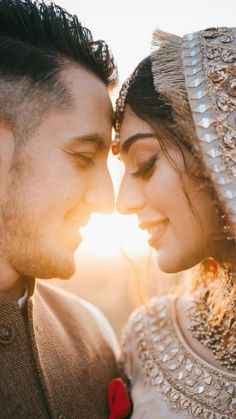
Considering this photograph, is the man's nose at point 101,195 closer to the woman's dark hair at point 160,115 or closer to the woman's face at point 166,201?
the woman's face at point 166,201

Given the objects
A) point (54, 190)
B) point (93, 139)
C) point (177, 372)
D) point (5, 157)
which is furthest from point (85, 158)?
point (177, 372)

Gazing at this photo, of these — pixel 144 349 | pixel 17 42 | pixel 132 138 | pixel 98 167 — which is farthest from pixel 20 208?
pixel 144 349

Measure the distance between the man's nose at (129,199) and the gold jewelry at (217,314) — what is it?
553mm

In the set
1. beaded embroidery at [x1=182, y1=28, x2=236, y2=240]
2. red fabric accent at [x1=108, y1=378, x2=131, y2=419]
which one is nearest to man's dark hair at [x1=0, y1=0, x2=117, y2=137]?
beaded embroidery at [x1=182, y1=28, x2=236, y2=240]

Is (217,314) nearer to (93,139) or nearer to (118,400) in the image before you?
(118,400)

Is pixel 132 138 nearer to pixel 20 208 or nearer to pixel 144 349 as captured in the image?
pixel 20 208

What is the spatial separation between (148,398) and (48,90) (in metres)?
1.57

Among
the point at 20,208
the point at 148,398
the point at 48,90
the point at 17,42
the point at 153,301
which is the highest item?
the point at 17,42

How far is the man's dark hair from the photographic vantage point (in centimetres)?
226

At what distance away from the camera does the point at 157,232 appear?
232cm

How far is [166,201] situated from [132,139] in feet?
1.13

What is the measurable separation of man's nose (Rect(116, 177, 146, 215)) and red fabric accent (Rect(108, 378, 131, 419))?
84 cm

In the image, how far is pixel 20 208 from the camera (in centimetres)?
219

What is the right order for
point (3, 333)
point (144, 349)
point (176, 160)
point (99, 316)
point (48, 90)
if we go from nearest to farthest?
point (3, 333) < point (176, 160) < point (48, 90) < point (144, 349) < point (99, 316)
